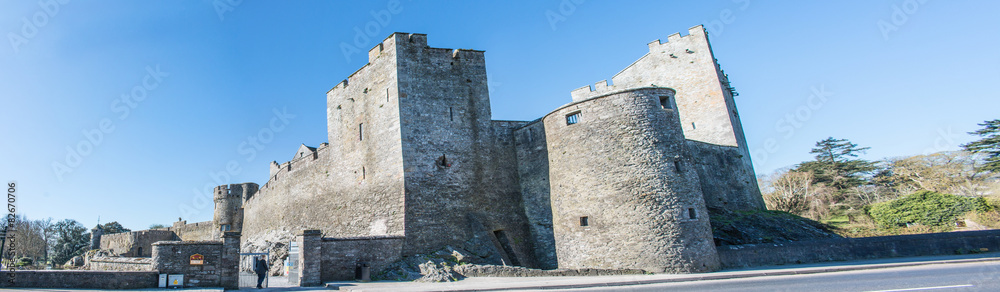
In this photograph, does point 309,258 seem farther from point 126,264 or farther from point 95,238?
point 95,238

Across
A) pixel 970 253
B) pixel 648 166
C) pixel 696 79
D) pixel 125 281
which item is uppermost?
pixel 696 79

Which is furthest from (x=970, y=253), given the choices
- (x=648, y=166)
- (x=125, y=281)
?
(x=125, y=281)

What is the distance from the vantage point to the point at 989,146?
33.6 m

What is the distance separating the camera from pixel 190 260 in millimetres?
12594

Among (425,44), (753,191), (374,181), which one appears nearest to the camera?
(374,181)

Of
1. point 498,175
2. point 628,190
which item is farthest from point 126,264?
point 628,190

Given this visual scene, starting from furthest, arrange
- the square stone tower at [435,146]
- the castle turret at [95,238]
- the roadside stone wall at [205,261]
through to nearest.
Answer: the castle turret at [95,238], the square stone tower at [435,146], the roadside stone wall at [205,261]

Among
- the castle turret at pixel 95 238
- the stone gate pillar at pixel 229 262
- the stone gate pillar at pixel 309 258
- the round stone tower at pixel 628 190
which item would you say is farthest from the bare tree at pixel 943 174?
the castle turret at pixel 95 238

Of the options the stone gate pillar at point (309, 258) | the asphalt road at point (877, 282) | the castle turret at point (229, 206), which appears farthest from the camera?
the castle turret at point (229, 206)

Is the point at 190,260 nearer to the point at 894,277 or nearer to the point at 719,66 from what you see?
the point at 894,277

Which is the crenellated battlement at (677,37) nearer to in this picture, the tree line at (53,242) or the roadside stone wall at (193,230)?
the roadside stone wall at (193,230)

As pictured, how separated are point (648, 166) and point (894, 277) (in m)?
6.79

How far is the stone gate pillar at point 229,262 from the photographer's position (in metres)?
12.9

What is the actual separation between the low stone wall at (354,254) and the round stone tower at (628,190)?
20.0 ft
